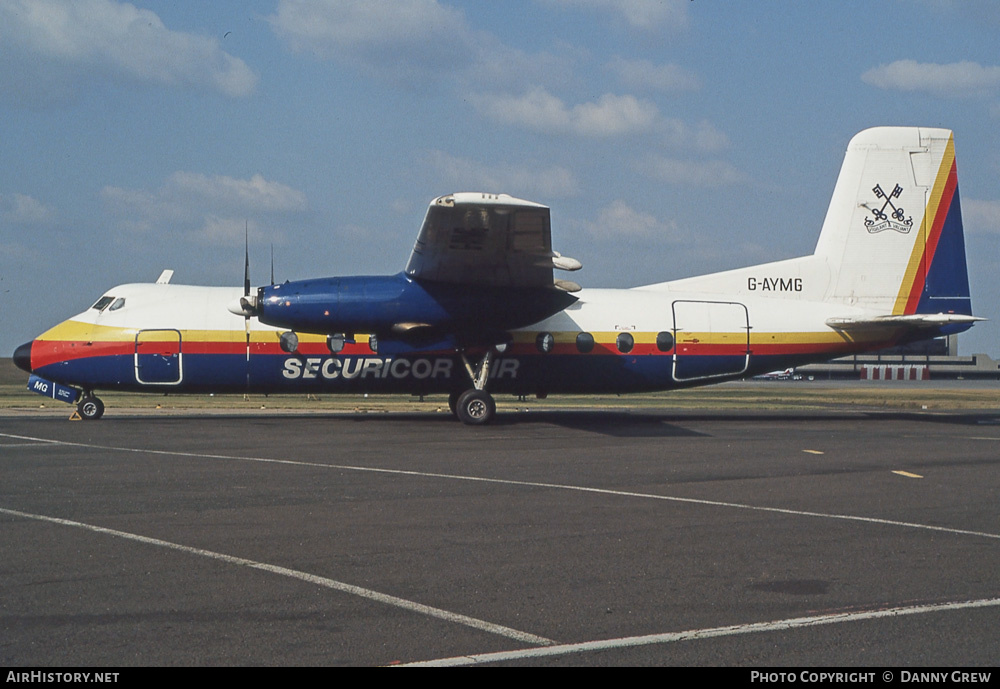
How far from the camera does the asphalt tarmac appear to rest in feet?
17.2

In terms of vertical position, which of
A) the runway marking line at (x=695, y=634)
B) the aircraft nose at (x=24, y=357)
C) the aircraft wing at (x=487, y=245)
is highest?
the aircraft wing at (x=487, y=245)

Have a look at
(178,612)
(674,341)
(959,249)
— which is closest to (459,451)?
(674,341)

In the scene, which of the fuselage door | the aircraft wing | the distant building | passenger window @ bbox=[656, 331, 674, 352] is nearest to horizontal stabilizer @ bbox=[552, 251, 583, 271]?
the aircraft wing

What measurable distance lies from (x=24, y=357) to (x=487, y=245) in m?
11.9

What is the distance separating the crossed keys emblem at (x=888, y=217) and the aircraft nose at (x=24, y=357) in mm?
21319

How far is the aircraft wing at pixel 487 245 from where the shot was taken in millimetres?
16516

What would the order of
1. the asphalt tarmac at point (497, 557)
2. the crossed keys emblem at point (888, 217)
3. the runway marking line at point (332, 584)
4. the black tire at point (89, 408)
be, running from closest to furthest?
the asphalt tarmac at point (497, 557) < the runway marking line at point (332, 584) < the black tire at point (89, 408) < the crossed keys emblem at point (888, 217)

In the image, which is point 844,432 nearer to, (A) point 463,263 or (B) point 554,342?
(B) point 554,342

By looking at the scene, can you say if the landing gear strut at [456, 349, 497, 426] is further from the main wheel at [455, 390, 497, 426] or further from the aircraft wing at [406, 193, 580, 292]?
the aircraft wing at [406, 193, 580, 292]

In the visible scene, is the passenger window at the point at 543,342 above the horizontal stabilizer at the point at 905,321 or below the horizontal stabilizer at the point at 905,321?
below

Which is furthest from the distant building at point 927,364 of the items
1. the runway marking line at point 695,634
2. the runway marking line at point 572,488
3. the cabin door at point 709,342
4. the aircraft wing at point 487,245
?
the runway marking line at point 695,634

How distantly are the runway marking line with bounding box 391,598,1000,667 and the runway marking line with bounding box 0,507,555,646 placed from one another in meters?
0.20

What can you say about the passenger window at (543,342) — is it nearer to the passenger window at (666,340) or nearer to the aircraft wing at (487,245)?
the aircraft wing at (487,245)
